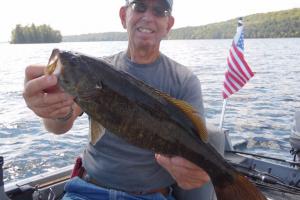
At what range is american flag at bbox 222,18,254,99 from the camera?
7922 millimetres

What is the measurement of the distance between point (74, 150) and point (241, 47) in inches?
226

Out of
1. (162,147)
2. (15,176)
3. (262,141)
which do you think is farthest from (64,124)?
(262,141)

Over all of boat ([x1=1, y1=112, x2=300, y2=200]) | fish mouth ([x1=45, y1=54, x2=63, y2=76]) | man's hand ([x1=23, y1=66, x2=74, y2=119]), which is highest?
fish mouth ([x1=45, y1=54, x2=63, y2=76])

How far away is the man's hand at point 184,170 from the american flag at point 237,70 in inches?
194

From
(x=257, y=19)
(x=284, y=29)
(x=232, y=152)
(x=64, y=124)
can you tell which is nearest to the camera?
(x=64, y=124)

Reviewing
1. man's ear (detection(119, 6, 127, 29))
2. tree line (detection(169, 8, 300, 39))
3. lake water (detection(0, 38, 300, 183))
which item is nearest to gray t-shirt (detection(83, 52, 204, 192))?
man's ear (detection(119, 6, 127, 29))

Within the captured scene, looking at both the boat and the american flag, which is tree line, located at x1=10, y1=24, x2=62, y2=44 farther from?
the boat

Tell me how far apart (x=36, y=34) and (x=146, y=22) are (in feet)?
312

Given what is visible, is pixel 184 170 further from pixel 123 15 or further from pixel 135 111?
pixel 123 15

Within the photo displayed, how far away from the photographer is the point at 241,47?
320 inches

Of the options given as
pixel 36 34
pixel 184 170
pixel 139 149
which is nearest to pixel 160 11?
pixel 139 149

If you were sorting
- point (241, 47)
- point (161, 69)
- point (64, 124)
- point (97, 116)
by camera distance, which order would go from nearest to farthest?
1. point (97, 116)
2. point (64, 124)
3. point (161, 69)
4. point (241, 47)

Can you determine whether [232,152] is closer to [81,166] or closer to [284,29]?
[81,166]

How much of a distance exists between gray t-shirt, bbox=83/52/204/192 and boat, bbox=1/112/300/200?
509mm
